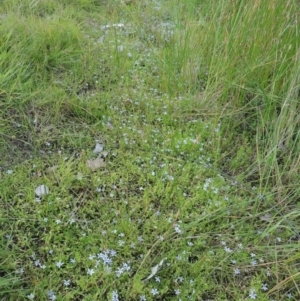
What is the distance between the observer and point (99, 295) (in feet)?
5.00

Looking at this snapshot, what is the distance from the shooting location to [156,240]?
1734 millimetres

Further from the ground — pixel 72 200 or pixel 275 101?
pixel 275 101

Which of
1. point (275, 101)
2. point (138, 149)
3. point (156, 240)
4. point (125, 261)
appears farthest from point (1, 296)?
point (275, 101)

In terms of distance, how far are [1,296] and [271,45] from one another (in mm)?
2026

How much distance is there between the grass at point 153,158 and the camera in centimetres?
162

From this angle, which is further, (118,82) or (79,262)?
(118,82)

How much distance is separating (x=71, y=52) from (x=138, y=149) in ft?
3.70

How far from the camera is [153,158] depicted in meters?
2.13

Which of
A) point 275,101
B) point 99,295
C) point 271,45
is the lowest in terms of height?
point 99,295

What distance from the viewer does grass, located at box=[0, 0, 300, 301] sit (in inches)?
63.8

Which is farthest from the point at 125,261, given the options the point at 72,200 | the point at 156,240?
the point at 72,200

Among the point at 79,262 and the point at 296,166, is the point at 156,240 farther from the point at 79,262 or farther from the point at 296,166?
the point at 296,166

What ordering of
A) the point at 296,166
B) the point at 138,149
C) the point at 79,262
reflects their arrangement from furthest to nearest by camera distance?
the point at 138,149, the point at 296,166, the point at 79,262

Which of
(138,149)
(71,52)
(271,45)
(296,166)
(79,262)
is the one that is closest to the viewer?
(79,262)
